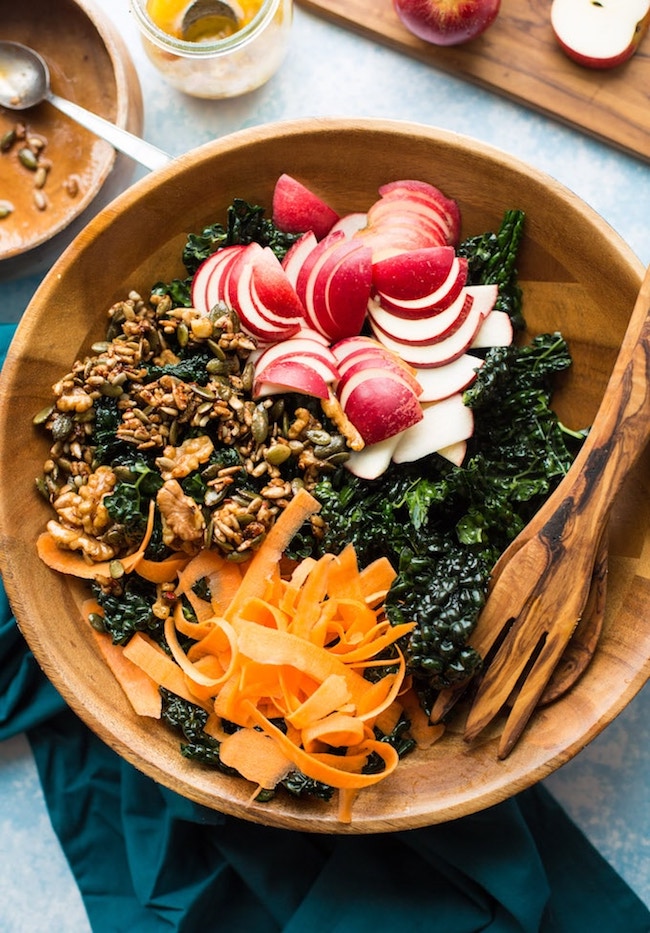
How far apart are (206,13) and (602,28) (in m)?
1.22

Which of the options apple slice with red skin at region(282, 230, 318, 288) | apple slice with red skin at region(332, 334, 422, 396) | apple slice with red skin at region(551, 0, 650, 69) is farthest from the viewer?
apple slice with red skin at region(551, 0, 650, 69)

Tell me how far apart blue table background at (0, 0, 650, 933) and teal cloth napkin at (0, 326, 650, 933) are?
0.34 feet

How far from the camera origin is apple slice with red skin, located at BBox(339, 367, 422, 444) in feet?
7.38

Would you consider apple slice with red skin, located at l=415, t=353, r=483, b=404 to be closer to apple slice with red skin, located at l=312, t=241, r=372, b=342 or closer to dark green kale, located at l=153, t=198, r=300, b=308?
apple slice with red skin, located at l=312, t=241, r=372, b=342

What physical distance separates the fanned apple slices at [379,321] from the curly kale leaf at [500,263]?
0.06m

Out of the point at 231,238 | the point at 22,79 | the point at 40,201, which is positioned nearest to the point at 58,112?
the point at 22,79

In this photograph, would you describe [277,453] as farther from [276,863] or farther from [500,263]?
[276,863]

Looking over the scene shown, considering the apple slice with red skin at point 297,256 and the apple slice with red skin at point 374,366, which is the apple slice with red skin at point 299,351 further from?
the apple slice with red skin at point 297,256

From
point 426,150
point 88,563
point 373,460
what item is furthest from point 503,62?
point 88,563

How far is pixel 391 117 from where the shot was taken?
9.43 ft

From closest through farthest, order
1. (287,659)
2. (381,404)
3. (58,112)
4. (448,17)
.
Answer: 1. (287,659)
2. (381,404)
3. (448,17)
4. (58,112)

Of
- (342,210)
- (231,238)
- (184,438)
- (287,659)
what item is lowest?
(287,659)

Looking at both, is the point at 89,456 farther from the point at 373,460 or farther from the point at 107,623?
the point at 373,460

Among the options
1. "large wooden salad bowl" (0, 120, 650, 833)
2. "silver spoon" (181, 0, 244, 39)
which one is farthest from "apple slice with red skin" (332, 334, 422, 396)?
"silver spoon" (181, 0, 244, 39)
